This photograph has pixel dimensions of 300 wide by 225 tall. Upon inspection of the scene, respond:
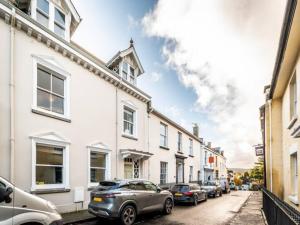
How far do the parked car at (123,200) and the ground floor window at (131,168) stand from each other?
465 centimetres

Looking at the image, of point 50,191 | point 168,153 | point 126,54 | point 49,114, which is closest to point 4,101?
point 49,114

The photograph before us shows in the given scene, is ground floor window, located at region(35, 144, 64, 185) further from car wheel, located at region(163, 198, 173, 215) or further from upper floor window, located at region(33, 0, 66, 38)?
upper floor window, located at region(33, 0, 66, 38)

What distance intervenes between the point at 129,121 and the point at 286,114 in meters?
9.45

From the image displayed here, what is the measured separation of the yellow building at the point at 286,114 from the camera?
5667mm

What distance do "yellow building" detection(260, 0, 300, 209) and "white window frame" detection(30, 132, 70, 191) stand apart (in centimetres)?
867

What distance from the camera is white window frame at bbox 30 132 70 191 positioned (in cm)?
919

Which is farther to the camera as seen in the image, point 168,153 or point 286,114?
point 168,153

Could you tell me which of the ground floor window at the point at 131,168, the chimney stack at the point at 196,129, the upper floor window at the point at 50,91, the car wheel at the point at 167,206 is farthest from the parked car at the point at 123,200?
the chimney stack at the point at 196,129

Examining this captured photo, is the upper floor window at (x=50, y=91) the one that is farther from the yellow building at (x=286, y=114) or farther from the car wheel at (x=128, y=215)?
the yellow building at (x=286, y=114)

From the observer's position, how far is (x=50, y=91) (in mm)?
10398

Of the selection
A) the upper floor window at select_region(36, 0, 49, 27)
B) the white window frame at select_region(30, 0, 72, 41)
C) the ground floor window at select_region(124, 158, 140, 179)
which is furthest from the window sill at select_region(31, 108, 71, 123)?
the ground floor window at select_region(124, 158, 140, 179)

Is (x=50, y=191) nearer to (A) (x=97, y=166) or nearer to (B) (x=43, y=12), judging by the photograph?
(A) (x=97, y=166)

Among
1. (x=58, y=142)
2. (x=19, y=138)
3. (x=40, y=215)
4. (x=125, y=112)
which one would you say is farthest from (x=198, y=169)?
(x=40, y=215)

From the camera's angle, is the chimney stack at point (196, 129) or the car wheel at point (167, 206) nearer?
the car wheel at point (167, 206)
